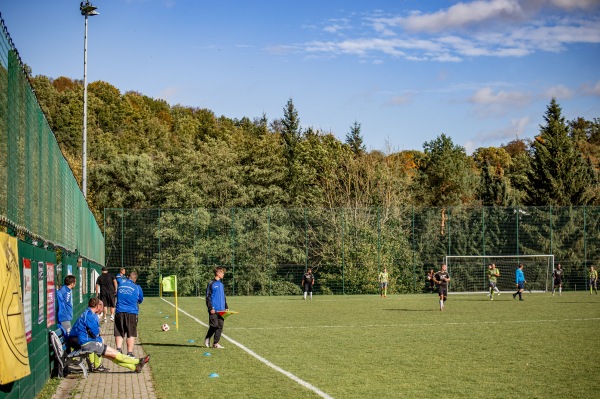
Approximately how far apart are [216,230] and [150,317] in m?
22.7

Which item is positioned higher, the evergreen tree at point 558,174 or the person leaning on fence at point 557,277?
the evergreen tree at point 558,174

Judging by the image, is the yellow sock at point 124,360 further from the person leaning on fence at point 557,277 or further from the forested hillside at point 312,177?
the forested hillside at point 312,177

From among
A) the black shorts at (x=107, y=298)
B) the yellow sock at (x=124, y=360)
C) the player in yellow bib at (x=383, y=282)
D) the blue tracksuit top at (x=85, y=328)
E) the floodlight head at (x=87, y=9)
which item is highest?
the floodlight head at (x=87, y=9)

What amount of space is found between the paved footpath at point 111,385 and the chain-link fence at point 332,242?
35399mm

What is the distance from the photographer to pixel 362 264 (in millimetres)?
51531

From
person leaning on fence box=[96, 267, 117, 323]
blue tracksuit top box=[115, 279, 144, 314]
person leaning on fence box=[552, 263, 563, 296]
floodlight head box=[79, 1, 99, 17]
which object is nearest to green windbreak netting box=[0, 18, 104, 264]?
blue tracksuit top box=[115, 279, 144, 314]

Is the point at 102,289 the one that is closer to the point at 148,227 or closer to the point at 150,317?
the point at 150,317

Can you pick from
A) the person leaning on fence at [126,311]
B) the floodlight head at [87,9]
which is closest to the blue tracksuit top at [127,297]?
the person leaning on fence at [126,311]

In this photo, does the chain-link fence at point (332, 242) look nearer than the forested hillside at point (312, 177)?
Yes

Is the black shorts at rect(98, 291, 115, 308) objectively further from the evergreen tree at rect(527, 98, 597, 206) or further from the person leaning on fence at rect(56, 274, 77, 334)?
the evergreen tree at rect(527, 98, 597, 206)

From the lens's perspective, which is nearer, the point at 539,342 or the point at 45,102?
the point at 539,342

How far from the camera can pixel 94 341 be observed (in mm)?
13742

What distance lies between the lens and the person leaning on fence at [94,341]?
44.4 feet

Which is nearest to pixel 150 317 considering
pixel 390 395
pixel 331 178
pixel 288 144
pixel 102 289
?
pixel 102 289
